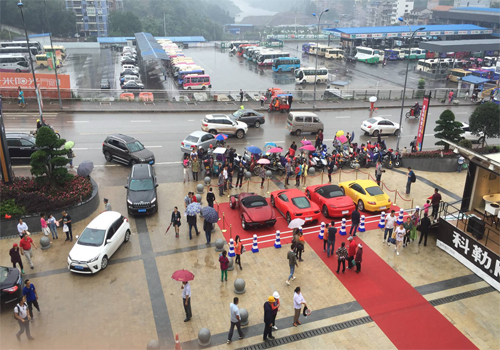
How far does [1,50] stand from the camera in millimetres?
71375

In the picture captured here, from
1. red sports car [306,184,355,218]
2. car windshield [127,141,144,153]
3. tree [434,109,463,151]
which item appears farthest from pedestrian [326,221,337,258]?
tree [434,109,463,151]

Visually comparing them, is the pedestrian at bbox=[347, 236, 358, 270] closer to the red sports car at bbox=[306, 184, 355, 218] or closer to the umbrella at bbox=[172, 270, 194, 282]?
the red sports car at bbox=[306, 184, 355, 218]

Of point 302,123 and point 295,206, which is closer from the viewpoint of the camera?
point 295,206

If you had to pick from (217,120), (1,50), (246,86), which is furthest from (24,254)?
(1,50)

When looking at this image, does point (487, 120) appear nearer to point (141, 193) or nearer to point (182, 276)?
point (141, 193)

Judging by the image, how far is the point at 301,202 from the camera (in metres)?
19.3

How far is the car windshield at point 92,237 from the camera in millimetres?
→ 15625

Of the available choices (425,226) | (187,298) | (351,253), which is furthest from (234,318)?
(425,226)

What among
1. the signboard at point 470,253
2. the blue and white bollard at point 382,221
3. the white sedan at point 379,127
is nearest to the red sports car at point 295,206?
the blue and white bollard at point 382,221

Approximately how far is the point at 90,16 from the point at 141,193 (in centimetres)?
12475

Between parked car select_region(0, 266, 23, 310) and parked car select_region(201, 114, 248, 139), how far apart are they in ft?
61.0

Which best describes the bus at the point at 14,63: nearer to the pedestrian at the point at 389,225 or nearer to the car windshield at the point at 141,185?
the car windshield at the point at 141,185

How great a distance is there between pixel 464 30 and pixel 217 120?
76.0m

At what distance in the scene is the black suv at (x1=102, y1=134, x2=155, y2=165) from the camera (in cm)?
2442
